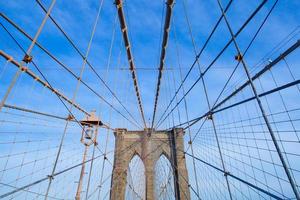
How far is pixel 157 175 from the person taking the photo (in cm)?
1315

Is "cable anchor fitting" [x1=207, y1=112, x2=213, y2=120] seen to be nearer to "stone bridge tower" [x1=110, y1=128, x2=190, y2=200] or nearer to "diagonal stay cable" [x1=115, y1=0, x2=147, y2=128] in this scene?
"diagonal stay cable" [x1=115, y1=0, x2=147, y2=128]

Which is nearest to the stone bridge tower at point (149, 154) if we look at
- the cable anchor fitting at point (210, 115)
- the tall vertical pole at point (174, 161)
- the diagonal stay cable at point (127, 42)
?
the tall vertical pole at point (174, 161)

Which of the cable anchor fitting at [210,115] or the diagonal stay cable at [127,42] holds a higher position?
the diagonal stay cable at [127,42]

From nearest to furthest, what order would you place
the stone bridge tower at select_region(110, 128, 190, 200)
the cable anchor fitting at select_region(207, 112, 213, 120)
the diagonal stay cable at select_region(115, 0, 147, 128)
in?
1. the cable anchor fitting at select_region(207, 112, 213, 120)
2. the diagonal stay cable at select_region(115, 0, 147, 128)
3. the stone bridge tower at select_region(110, 128, 190, 200)

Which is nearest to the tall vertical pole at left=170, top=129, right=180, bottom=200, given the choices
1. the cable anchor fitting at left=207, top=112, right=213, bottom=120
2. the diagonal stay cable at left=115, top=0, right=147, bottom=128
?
the diagonal stay cable at left=115, top=0, right=147, bottom=128

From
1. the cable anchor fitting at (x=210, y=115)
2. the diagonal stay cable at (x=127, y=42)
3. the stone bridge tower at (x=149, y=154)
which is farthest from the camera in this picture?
the stone bridge tower at (x=149, y=154)

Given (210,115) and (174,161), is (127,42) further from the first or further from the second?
(174,161)

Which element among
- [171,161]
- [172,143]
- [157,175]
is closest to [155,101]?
[172,143]

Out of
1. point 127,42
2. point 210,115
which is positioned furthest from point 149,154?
point 210,115

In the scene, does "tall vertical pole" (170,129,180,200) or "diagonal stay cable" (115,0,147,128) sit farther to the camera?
"tall vertical pole" (170,129,180,200)

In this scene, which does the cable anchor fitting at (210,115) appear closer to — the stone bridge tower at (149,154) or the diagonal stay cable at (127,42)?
the diagonal stay cable at (127,42)

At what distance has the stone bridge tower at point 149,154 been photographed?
38.0 feet

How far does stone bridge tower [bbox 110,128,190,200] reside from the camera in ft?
38.0

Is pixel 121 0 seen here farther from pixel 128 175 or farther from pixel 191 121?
pixel 128 175
